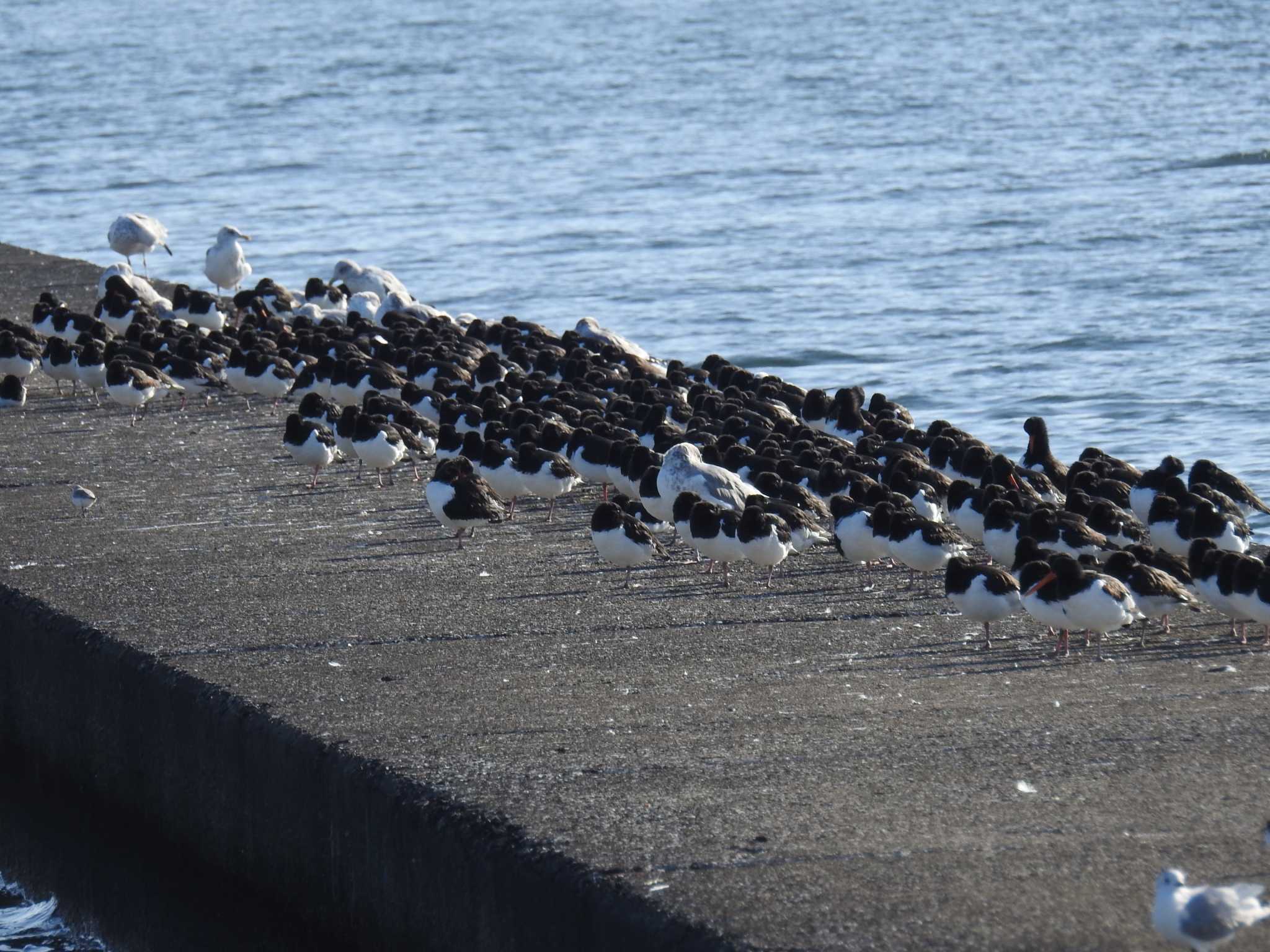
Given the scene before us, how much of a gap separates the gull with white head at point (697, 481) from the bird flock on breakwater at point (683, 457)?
0.02 m

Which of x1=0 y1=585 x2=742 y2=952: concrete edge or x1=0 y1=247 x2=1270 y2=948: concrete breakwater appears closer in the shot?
x1=0 y1=247 x2=1270 y2=948: concrete breakwater

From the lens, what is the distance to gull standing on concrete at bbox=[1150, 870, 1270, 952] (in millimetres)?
5090

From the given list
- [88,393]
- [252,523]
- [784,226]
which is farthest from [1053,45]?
[252,523]

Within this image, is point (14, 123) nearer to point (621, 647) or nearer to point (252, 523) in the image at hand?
point (252, 523)

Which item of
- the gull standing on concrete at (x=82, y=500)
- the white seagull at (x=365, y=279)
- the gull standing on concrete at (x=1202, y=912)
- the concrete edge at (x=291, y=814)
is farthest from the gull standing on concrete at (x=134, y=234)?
the gull standing on concrete at (x=1202, y=912)

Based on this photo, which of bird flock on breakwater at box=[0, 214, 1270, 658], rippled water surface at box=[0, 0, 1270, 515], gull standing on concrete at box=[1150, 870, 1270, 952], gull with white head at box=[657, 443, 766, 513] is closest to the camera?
gull standing on concrete at box=[1150, 870, 1270, 952]

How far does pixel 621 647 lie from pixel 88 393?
931 centimetres

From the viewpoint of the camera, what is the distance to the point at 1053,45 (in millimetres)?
60438

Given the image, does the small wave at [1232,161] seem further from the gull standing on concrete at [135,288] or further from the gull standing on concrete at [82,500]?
the gull standing on concrete at [82,500]

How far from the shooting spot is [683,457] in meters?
12.4

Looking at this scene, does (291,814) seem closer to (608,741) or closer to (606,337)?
(608,741)

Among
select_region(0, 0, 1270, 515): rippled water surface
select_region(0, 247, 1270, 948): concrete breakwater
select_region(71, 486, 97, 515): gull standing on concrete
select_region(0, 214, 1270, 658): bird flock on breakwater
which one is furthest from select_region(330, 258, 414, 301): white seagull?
select_region(0, 247, 1270, 948): concrete breakwater

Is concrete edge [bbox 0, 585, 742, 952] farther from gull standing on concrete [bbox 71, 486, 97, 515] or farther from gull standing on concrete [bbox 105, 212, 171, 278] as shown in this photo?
gull standing on concrete [bbox 105, 212, 171, 278]

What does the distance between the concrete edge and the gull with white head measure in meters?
4.16
